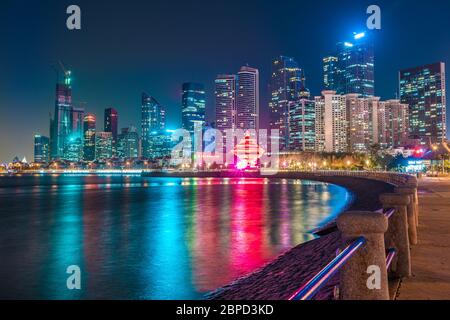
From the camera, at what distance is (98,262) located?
21922 millimetres

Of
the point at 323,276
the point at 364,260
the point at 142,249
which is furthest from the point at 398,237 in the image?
the point at 142,249

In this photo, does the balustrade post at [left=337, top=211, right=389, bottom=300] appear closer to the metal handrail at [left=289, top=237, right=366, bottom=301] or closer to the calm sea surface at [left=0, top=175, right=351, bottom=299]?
the metal handrail at [left=289, top=237, right=366, bottom=301]

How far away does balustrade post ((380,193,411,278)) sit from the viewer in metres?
7.17

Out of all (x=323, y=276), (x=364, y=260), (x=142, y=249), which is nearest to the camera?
(x=323, y=276)

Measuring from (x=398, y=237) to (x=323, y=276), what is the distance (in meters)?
4.34

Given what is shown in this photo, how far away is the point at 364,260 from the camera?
4.27 m

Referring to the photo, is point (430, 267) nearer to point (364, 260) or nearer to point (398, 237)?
point (398, 237)

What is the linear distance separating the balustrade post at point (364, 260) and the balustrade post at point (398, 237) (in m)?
3.12

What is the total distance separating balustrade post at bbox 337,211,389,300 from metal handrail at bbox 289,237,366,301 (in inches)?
4.4

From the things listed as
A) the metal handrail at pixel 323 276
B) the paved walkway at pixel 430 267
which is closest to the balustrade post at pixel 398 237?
the paved walkway at pixel 430 267

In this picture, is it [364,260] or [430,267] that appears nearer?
[364,260]
